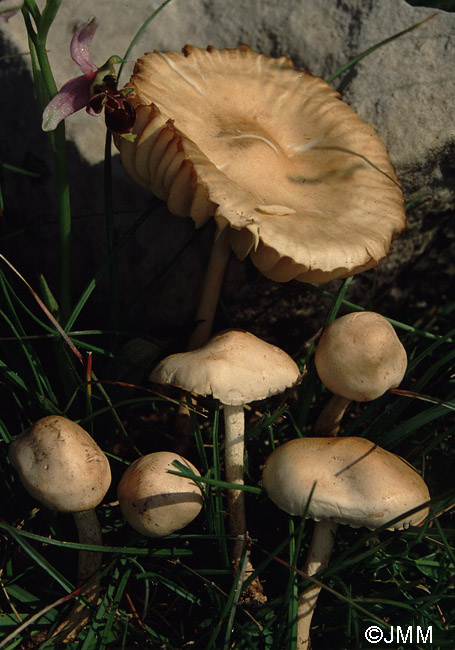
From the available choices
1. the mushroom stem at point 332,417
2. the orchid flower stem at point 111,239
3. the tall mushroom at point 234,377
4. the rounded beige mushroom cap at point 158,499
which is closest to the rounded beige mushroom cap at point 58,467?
the rounded beige mushroom cap at point 158,499

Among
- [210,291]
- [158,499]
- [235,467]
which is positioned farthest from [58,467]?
[210,291]

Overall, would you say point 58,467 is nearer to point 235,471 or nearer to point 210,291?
point 235,471

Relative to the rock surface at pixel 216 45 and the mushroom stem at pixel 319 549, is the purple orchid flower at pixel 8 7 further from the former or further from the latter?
the mushroom stem at pixel 319 549

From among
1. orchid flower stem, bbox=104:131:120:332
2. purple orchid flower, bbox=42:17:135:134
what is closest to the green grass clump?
orchid flower stem, bbox=104:131:120:332

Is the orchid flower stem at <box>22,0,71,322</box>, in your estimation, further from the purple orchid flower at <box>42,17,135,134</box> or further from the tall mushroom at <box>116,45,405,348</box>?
the tall mushroom at <box>116,45,405,348</box>

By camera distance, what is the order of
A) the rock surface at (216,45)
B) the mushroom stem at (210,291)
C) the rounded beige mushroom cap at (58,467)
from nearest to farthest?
the rounded beige mushroom cap at (58,467), the mushroom stem at (210,291), the rock surface at (216,45)
